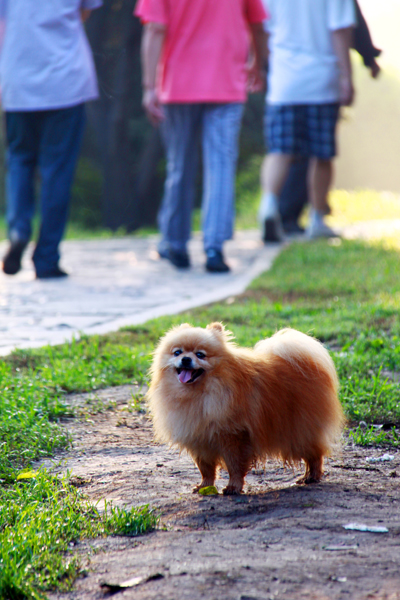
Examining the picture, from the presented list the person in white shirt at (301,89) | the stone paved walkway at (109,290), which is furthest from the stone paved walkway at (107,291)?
the person in white shirt at (301,89)

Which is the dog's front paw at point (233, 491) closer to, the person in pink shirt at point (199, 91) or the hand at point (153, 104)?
the person in pink shirt at point (199, 91)

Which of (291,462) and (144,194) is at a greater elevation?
(291,462)

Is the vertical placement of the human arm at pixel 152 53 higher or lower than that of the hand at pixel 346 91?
higher

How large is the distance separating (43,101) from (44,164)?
52 cm

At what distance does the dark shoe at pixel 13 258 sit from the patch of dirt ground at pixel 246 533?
3571 millimetres

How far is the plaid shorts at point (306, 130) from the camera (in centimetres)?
830

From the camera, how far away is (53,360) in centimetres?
426

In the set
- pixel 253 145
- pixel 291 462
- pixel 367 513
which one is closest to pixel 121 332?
pixel 291 462

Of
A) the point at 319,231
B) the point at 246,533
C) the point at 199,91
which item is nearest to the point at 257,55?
the point at 199,91

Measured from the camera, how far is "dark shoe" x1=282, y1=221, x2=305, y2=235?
33.1ft

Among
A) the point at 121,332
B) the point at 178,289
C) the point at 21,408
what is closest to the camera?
the point at 21,408

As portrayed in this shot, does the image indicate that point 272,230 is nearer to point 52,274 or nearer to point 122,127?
point 52,274

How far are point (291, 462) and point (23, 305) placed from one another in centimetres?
316

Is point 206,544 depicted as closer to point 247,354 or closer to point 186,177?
point 247,354
